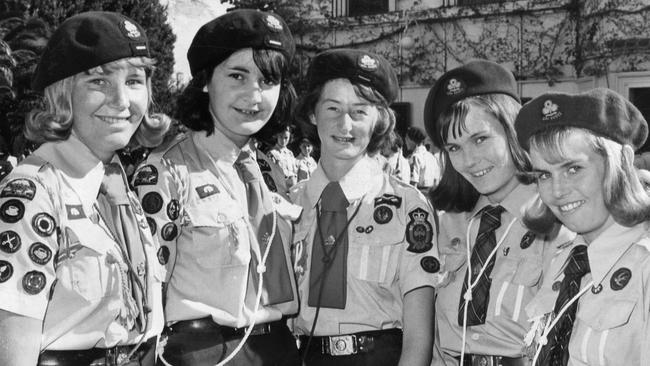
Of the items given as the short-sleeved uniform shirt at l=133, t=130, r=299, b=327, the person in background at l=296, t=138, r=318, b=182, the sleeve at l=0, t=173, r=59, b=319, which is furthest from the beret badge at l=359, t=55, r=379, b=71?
the person in background at l=296, t=138, r=318, b=182

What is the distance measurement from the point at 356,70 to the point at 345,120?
23 centimetres

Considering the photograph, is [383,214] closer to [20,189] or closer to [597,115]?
[597,115]

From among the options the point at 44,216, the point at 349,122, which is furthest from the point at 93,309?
the point at 349,122

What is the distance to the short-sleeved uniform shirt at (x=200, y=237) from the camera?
112 inches

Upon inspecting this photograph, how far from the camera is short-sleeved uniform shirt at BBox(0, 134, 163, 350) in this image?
224cm

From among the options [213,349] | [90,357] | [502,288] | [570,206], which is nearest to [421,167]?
[502,288]

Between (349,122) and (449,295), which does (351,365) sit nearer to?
(449,295)

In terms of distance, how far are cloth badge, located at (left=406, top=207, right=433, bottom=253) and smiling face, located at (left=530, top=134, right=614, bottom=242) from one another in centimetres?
71

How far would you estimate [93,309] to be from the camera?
2412mm

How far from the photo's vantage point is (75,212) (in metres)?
2.44

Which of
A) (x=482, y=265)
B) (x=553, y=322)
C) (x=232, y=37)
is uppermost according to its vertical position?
(x=232, y=37)

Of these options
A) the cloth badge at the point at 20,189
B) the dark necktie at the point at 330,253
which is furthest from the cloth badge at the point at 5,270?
the dark necktie at the point at 330,253

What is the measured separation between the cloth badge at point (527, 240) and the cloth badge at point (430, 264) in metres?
0.37

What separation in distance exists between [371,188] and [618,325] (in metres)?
1.36
